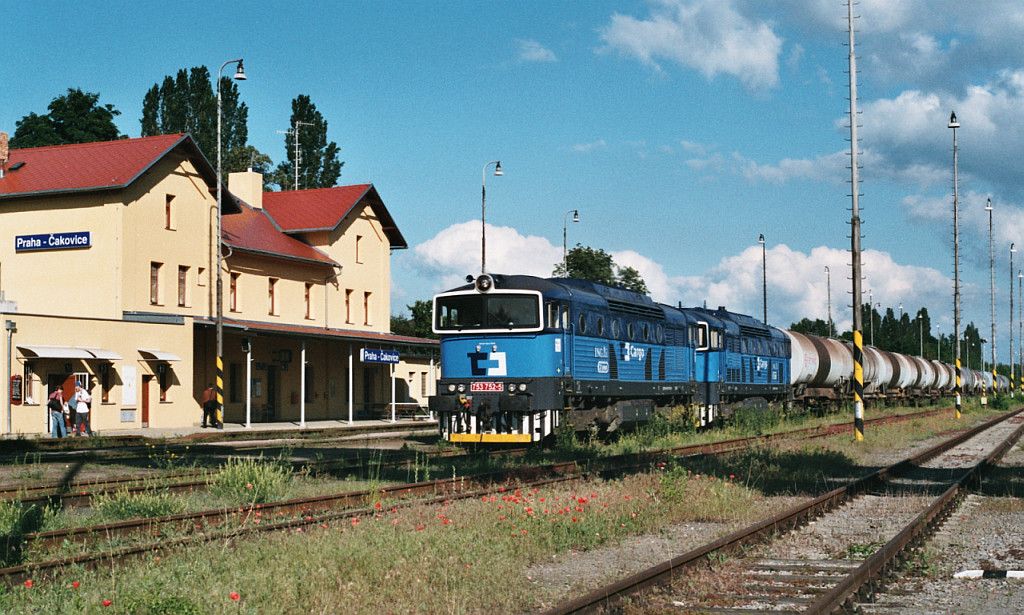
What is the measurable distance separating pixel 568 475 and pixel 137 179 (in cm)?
2540

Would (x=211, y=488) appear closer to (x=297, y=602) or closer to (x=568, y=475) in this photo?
(x=568, y=475)

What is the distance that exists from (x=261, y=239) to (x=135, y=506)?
3432cm

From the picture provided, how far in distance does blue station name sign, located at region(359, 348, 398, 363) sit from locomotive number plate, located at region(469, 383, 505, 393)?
2282 cm

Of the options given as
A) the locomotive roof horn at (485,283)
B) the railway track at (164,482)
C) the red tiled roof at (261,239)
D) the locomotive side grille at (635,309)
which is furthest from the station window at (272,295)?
the locomotive roof horn at (485,283)

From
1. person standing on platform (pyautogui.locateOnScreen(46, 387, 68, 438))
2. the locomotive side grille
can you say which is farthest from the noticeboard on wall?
the locomotive side grille

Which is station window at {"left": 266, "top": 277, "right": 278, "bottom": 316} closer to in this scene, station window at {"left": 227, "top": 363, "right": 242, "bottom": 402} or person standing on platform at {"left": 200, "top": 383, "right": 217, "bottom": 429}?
station window at {"left": 227, "top": 363, "right": 242, "bottom": 402}

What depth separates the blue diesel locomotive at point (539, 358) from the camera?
70.9ft

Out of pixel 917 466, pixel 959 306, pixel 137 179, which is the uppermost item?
pixel 137 179

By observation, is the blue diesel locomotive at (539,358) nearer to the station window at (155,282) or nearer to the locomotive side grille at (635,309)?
the locomotive side grille at (635,309)

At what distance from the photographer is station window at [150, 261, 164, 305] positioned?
3903 cm

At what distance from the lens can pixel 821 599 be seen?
794 cm

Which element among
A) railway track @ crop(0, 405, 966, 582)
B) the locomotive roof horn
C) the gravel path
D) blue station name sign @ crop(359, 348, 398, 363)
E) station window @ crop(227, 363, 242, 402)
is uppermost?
the locomotive roof horn

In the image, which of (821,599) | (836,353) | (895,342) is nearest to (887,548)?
(821,599)

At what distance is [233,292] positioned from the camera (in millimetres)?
43531
